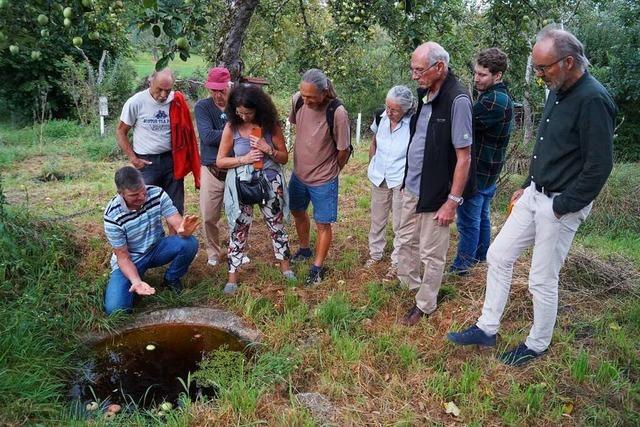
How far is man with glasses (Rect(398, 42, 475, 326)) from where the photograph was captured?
3.21 metres

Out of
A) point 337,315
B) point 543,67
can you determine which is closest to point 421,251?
point 337,315

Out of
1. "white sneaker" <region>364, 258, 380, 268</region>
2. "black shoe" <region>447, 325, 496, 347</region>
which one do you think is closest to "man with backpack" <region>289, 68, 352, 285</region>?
"white sneaker" <region>364, 258, 380, 268</region>

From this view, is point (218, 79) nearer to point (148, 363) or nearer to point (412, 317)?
point (148, 363)

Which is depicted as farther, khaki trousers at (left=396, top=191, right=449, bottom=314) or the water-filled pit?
khaki trousers at (left=396, top=191, right=449, bottom=314)

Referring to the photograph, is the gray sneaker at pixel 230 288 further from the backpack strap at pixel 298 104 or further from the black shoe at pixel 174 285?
the backpack strap at pixel 298 104

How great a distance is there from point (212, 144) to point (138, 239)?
969 millimetres

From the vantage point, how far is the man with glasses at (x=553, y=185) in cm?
270

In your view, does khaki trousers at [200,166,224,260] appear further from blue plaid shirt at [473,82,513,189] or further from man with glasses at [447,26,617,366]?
man with glasses at [447,26,617,366]

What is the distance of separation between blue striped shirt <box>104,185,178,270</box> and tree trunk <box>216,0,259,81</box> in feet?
5.47

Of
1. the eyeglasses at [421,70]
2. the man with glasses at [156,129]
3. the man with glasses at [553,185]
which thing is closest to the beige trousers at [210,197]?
the man with glasses at [156,129]

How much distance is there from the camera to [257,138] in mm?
4023

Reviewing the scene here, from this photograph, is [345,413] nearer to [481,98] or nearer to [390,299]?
[390,299]

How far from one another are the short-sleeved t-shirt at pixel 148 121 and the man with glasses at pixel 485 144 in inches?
99.9

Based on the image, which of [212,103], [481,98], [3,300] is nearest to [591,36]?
[481,98]
